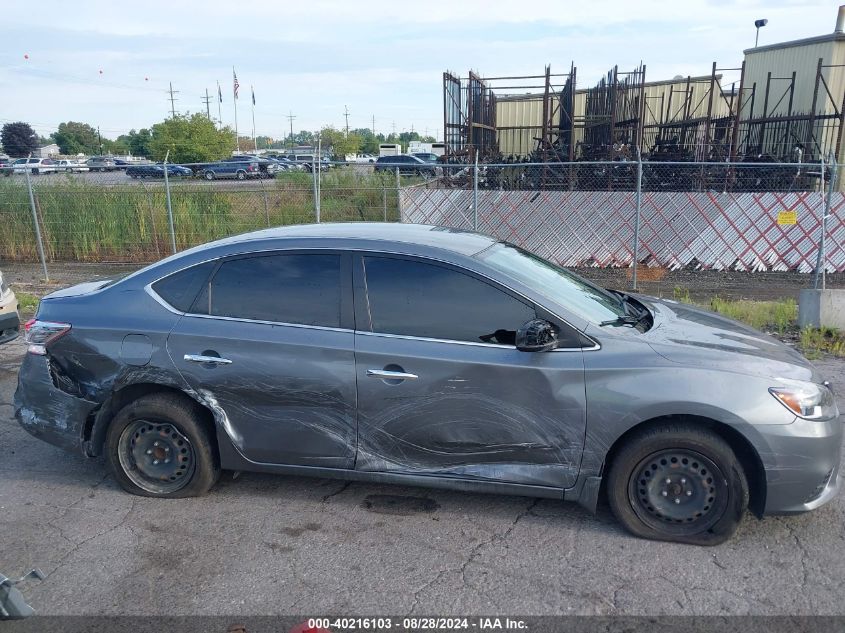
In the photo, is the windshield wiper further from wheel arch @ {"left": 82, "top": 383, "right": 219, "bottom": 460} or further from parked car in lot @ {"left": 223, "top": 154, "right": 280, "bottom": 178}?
parked car in lot @ {"left": 223, "top": 154, "right": 280, "bottom": 178}

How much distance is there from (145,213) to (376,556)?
473 inches

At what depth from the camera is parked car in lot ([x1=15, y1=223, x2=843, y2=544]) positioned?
11.9 ft

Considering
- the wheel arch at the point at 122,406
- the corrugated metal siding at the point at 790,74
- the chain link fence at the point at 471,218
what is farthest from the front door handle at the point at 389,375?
the corrugated metal siding at the point at 790,74

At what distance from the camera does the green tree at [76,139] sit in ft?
262

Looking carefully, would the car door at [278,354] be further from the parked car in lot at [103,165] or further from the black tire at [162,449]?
the parked car in lot at [103,165]

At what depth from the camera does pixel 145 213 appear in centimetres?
1391

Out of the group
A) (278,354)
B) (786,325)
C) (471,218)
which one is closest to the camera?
(278,354)

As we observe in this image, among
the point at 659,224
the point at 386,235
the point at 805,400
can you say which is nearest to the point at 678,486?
the point at 805,400

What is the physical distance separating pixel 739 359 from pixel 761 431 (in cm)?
39

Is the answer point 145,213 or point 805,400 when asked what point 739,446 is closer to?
point 805,400

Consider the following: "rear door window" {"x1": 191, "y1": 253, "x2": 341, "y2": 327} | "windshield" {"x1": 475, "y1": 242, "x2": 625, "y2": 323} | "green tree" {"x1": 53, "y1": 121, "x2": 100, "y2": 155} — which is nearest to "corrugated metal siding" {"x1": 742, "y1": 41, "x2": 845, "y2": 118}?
"windshield" {"x1": 475, "y1": 242, "x2": 625, "y2": 323}

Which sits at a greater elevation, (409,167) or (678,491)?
(409,167)

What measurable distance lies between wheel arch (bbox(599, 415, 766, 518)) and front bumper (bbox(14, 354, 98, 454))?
10.4 ft

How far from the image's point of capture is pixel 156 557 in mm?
3684
